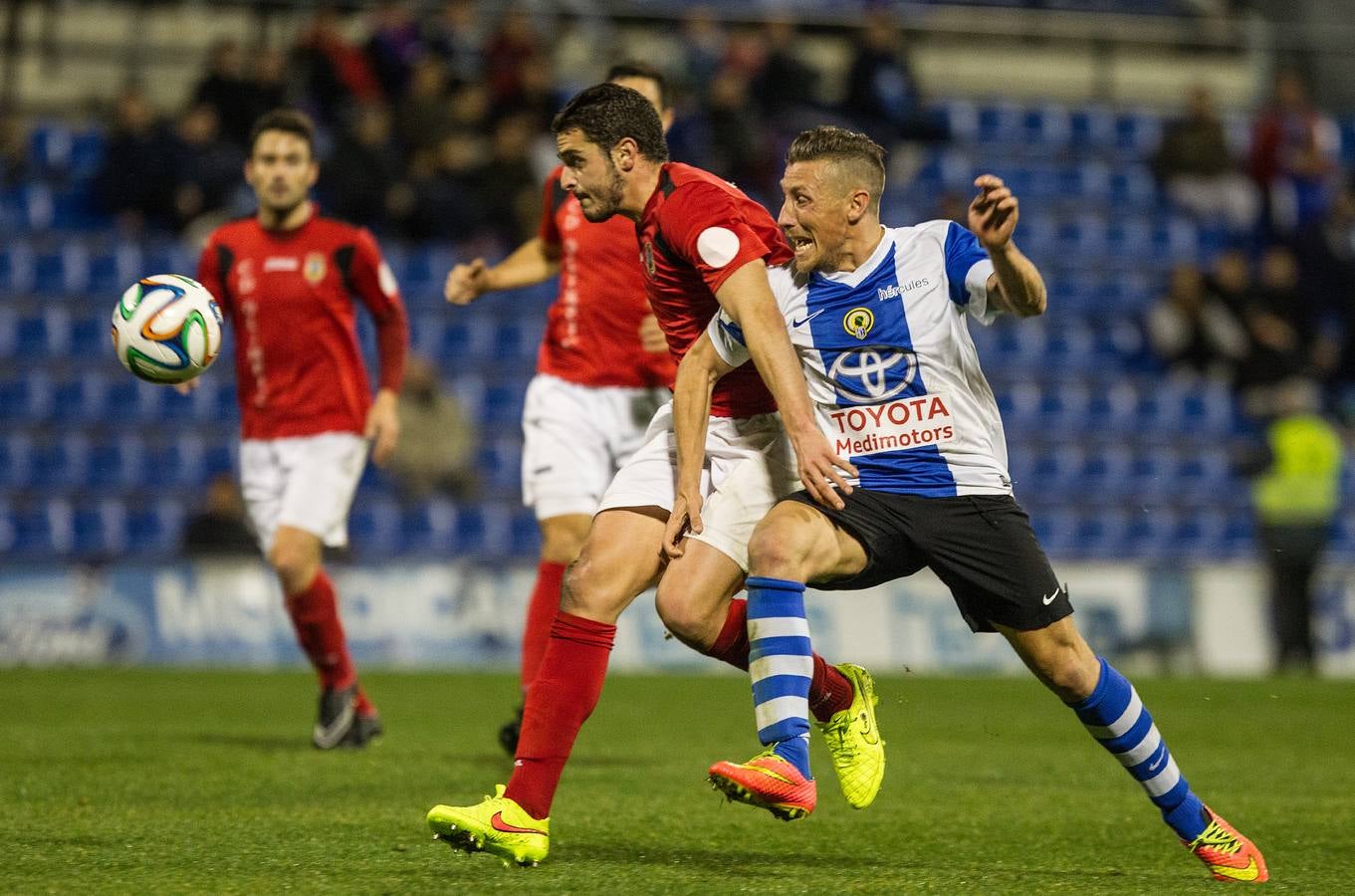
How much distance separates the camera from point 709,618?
16.3 ft

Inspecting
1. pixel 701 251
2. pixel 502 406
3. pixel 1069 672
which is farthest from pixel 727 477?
pixel 502 406

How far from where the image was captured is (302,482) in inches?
301

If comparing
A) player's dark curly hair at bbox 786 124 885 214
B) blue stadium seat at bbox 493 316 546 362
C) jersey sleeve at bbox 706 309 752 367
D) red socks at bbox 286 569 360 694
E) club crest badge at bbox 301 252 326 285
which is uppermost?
player's dark curly hair at bbox 786 124 885 214

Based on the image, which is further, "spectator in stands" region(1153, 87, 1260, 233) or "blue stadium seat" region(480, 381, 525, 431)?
"spectator in stands" region(1153, 87, 1260, 233)

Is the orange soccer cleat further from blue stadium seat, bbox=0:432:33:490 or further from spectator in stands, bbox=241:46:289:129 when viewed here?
spectator in stands, bbox=241:46:289:129

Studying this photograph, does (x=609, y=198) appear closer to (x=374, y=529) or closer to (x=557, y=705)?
(x=557, y=705)

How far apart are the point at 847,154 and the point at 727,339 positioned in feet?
1.86

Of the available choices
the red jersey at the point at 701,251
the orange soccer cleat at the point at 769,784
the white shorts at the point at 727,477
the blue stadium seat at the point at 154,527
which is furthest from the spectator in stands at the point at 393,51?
the orange soccer cleat at the point at 769,784

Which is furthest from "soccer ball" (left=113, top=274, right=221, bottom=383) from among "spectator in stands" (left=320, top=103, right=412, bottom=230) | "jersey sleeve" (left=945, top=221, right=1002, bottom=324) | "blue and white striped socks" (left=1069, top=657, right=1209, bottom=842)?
"spectator in stands" (left=320, top=103, right=412, bottom=230)

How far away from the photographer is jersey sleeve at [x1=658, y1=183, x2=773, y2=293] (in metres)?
4.88

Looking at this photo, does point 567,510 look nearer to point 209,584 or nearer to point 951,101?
point 209,584

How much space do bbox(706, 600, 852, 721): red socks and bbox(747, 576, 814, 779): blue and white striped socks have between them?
0.33 metres

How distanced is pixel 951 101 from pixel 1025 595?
14791mm

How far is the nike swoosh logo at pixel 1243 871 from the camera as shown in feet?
15.7
